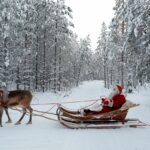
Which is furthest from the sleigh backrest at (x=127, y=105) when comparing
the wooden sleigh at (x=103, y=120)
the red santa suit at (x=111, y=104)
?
the red santa suit at (x=111, y=104)

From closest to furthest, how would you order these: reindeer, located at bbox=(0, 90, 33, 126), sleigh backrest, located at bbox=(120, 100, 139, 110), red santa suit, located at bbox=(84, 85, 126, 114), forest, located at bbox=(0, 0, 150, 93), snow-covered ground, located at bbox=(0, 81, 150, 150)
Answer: snow-covered ground, located at bbox=(0, 81, 150, 150)
sleigh backrest, located at bbox=(120, 100, 139, 110)
red santa suit, located at bbox=(84, 85, 126, 114)
reindeer, located at bbox=(0, 90, 33, 126)
forest, located at bbox=(0, 0, 150, 93)

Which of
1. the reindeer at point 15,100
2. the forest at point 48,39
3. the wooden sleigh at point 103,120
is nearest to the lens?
the wooden sleigh at point 103,120

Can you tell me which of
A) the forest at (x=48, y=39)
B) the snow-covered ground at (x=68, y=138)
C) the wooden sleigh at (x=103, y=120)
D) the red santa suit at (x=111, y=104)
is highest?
the forest at (x=48, y=39)

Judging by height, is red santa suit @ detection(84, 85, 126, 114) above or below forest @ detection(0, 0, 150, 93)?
→ below

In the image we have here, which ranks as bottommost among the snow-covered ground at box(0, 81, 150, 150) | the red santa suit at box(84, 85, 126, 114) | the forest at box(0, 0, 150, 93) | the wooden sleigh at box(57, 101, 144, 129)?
the snow-covered ground at box(0, 81, 150, 150)

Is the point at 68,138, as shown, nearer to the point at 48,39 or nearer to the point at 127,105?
the point at 127,105

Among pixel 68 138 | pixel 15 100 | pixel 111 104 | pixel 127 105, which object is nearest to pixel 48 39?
pixel 15 100

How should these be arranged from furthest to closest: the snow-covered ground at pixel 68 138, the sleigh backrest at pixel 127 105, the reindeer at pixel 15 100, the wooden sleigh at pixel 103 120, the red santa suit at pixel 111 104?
the reindeer at pixel 15 100 → the red santa suit at pixel 111 104 → the sleigh backrest at pixel 127 105 → the wooden sleigh at pixel 103 120 → the snow-covered ground at pixel 68 138

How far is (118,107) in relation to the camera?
969cm

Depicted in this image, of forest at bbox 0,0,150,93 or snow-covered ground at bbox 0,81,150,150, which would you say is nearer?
snow-covered ground at bbox 0,81,150,150

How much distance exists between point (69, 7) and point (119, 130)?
1019 inches

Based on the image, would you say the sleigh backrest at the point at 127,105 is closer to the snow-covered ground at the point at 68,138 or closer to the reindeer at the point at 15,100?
the snow-covered ground at the point at 68,138

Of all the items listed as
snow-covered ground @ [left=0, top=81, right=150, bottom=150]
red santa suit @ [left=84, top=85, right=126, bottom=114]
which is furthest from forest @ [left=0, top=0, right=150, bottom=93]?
snow-covered ground @ [left=0, top=81, right=150, bottom=150]

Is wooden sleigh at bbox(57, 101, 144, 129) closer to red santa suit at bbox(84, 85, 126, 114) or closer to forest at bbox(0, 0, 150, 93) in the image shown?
red santa suit at bbox(84, 85, 126, 114)
